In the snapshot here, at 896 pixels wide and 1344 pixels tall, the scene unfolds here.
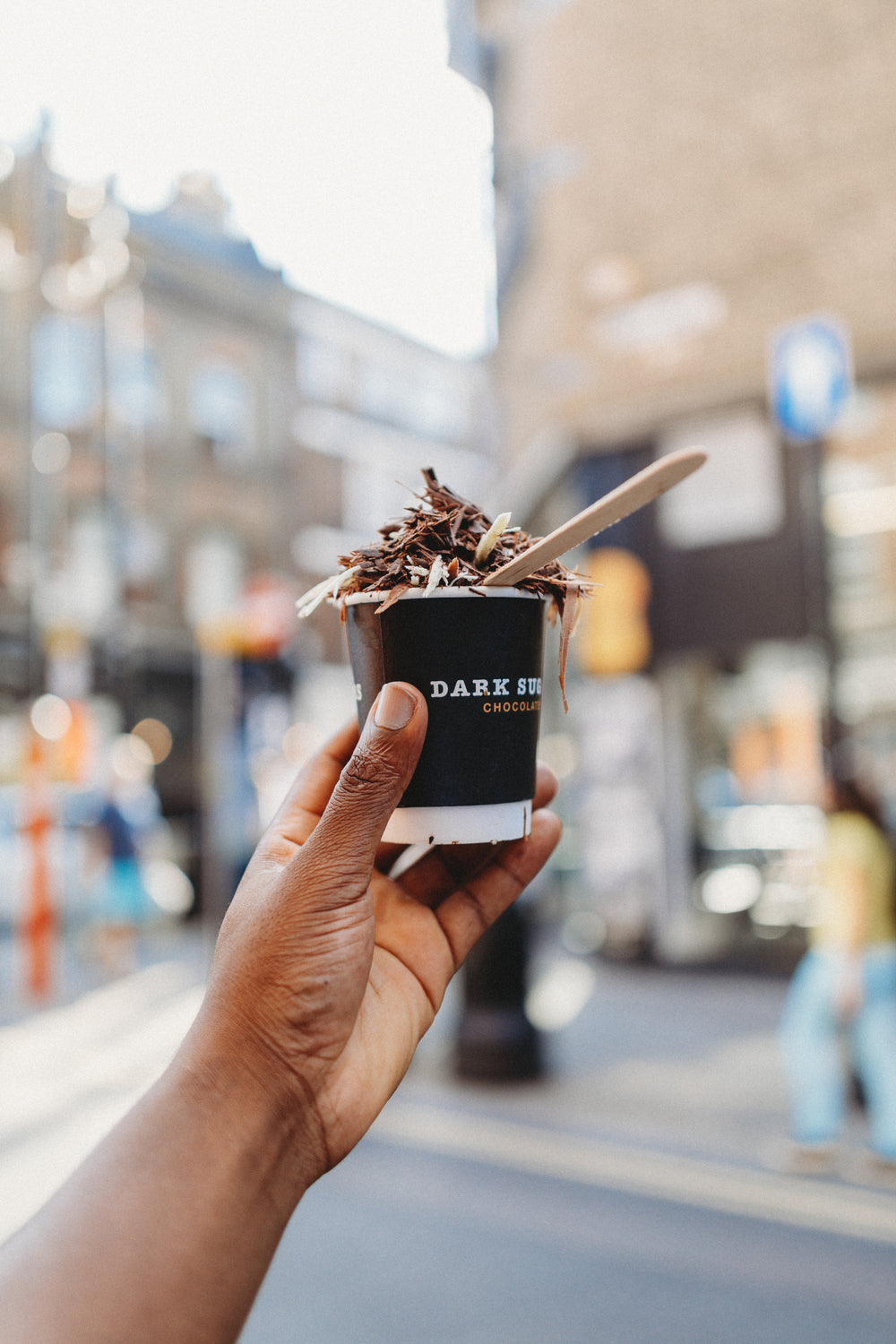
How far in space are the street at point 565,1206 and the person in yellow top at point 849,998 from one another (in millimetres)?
247

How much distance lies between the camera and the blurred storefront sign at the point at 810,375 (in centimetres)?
900

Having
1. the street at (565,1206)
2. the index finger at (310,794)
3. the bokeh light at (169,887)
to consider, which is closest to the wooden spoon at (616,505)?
the index finger at (310,794)

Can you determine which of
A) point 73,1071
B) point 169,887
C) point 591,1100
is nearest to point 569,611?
point 591,1100

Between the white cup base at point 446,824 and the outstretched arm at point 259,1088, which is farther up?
the white cup base at point 446,824

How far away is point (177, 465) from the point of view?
Result: 71.3ft

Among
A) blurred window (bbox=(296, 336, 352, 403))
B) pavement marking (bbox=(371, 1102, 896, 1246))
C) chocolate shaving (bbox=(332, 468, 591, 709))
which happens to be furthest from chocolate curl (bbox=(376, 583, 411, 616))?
blurred window (bbox=(296, 336, 352, 403))

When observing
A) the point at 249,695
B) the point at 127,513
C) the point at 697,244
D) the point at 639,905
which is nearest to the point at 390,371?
the point at 127,513

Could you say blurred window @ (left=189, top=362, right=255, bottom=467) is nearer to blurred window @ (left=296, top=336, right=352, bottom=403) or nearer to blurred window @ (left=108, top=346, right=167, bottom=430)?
blurred window @ (left=108, top=346, right=167, bottom=430)

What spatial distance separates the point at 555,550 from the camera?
4.61 feet

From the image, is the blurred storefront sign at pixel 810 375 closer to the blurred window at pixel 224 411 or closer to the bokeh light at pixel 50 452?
the bokeh light at pixel 50 452

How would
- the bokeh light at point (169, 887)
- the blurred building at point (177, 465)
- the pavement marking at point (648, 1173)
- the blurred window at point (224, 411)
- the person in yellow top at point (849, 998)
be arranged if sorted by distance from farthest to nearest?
the blurred window at point (224, 411) < the blurred building at point (177, 465) < the bokeh light at point (169, 887) < the person in yellow top at point (849, 998) < the pavement marking at point (648, 1173)

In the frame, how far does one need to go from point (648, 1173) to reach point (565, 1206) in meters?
0.57

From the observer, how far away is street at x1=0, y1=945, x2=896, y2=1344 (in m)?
3.86

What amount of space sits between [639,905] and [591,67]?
27.2 ft
